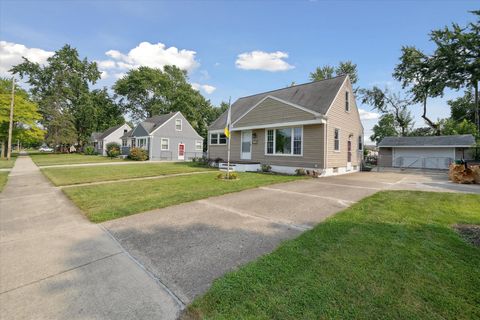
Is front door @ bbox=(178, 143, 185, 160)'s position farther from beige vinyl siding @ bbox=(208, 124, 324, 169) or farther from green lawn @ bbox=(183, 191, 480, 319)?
green lawn @ bbox=(183, 191, 480, 319)

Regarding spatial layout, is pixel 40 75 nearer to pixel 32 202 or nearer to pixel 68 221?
pixel 32 202

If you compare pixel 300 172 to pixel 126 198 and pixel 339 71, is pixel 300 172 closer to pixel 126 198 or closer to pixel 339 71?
pixel 126 198

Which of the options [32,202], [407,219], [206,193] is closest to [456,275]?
[407,219]

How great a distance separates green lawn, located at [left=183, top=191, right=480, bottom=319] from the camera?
2018 millimetres

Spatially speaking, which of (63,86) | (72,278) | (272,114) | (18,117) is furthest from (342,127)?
(63,86)

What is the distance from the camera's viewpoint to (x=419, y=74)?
27.7m

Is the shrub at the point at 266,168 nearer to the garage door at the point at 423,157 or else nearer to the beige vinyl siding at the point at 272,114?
the beige vinyl siding at the point at 272,114

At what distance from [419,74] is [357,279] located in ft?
116

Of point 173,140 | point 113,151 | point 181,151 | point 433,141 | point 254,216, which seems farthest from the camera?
point 113,151

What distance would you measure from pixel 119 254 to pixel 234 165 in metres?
12.4

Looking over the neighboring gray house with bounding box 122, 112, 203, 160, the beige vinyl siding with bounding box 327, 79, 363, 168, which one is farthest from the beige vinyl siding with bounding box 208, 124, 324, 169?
the neighboring gray house with bounding box 122, 112, 203, 160

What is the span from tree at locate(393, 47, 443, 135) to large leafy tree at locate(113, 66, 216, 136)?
104 ft

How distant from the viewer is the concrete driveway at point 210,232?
2.81 m

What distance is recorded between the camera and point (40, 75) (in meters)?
41.9
